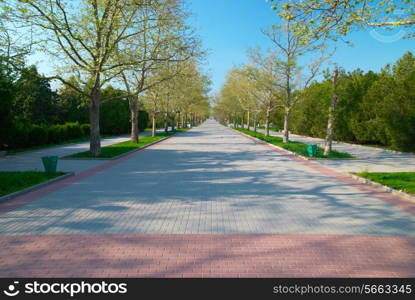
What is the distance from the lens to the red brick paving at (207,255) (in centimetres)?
430

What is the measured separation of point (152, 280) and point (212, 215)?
2.86m

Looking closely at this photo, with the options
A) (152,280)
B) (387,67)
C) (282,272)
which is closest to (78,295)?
(152,280)

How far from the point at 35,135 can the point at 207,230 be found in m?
19.8

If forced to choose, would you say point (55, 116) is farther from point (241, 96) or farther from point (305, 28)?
point (305, 28)

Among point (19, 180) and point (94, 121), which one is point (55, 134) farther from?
point (19, 180)

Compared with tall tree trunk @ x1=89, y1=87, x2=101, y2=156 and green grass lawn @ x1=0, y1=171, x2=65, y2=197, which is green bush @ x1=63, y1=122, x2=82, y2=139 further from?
green grass lawn @ x1=0, y1=171, x2=65, y2=197

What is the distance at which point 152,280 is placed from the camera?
13.4ft

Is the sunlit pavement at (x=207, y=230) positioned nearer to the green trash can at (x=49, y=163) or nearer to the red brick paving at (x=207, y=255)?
the red brick paving at (x=207, y=255)

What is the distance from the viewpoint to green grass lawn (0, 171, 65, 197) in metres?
8.66

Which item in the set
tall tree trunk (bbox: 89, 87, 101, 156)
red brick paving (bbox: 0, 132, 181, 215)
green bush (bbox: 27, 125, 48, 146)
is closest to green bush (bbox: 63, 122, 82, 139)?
green bush (bbox: 27, 125, 48, 146)

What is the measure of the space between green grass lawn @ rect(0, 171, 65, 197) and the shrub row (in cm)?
894

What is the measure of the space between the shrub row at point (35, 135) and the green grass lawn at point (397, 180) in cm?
1771

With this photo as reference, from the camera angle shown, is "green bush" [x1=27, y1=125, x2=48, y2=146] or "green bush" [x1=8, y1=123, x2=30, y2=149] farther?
"green bush" [x1=27, y1=125, x2=48, y2=146]

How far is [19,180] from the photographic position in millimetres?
9570
